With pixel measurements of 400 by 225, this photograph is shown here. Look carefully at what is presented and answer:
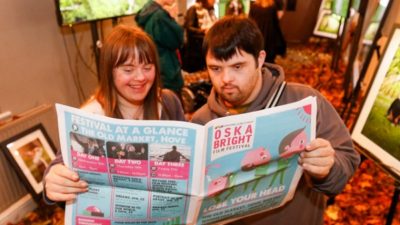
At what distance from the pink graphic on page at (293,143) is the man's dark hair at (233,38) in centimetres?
30

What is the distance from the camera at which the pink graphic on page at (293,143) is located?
0.78 m

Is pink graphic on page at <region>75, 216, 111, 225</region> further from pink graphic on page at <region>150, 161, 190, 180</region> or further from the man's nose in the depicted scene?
the man's nose

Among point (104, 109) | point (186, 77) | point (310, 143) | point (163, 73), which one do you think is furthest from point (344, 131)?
point (186, 77)

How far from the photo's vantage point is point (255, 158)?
0.79m

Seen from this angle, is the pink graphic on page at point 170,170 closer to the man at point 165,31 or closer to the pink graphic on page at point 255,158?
the pink graphic on page at point 255,158

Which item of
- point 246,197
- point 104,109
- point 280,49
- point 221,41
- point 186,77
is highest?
point 221,41

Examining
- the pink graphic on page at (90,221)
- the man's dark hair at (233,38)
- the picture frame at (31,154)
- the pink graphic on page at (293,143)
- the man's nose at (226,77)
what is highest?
the man's dark hair at (233,38)

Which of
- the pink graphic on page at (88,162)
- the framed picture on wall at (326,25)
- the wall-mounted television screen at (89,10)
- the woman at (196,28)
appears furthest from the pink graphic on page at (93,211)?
the framed picture on wall at (326,25)

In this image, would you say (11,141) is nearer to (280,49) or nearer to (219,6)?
(219,6)

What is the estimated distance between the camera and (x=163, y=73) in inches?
100

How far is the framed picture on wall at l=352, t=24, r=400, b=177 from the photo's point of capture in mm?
1401

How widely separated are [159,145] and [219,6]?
2.74m

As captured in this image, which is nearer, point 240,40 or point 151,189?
point 151,189

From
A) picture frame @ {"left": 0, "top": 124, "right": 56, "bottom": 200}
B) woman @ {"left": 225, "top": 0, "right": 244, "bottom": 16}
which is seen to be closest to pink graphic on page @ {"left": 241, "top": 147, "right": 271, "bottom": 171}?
picture frame @ {"left": 0, "top": 124, "right": 56, "bottom": 200}
